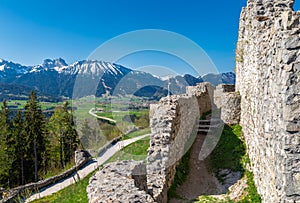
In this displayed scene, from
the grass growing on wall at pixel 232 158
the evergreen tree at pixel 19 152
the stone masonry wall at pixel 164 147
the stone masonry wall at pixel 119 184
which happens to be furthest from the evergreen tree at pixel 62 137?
the stone masonry wall at pixel 119 184

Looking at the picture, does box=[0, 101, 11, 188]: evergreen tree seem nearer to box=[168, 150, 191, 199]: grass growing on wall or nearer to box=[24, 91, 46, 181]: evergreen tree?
box=[24, 91, 46, 181]: evergreen tree

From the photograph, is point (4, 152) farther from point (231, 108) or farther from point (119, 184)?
point (119, 184)

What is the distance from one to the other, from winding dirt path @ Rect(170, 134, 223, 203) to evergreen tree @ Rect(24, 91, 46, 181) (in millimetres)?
25232

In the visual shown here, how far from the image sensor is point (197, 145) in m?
14.3

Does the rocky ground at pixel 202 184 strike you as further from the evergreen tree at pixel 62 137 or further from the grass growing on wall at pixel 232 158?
the evergreen tree at pixel 62 137

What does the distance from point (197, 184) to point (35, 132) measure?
27.9m

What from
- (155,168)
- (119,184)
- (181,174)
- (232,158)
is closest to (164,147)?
(155,168)

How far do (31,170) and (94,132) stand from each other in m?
15.1

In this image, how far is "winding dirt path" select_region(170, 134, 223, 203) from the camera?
386 inches

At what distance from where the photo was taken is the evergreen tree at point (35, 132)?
32.7m

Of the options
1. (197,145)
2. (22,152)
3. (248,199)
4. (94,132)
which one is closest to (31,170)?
(22,152)

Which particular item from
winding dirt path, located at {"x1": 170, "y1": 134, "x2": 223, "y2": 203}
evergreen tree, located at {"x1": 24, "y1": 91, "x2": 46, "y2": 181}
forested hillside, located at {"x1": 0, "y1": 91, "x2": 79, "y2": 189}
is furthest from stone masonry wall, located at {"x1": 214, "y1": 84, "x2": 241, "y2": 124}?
evergreen tree, located at {"x1": 24, "y1": 91, "x2": 46, "y2": 181}

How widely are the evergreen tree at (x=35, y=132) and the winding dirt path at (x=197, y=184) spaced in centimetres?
2523

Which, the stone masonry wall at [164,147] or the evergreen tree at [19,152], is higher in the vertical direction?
the stone masonry wall at [164,147]
